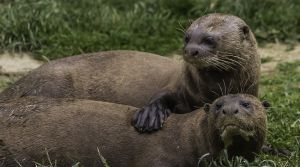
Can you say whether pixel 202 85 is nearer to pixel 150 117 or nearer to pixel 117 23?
pixel 150 117

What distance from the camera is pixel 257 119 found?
6832 mm

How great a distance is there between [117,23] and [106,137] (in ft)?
14.6

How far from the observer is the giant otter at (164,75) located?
7.69 metres

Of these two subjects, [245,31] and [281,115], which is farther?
[281,115]

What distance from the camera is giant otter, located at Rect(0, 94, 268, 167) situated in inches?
274

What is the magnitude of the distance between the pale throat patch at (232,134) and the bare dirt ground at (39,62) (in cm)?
408

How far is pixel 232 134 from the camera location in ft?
21.8

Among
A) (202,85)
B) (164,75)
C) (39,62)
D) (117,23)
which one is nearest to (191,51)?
(202,85)

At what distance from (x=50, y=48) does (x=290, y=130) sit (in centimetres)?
354

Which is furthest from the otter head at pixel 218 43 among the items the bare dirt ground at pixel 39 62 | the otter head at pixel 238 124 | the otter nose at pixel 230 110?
the bare dirt ground at pixel 39 62

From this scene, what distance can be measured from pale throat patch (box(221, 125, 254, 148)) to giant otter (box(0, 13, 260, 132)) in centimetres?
78

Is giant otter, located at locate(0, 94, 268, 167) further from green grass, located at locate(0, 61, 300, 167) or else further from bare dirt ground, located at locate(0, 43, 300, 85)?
bare dirt ground, located at locate(0, 43, 300, 85)

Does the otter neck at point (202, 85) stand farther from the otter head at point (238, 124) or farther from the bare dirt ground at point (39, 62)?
the bare dirt ground at point (39, 62)

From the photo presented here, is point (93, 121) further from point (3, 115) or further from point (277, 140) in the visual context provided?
point (277, 140)
